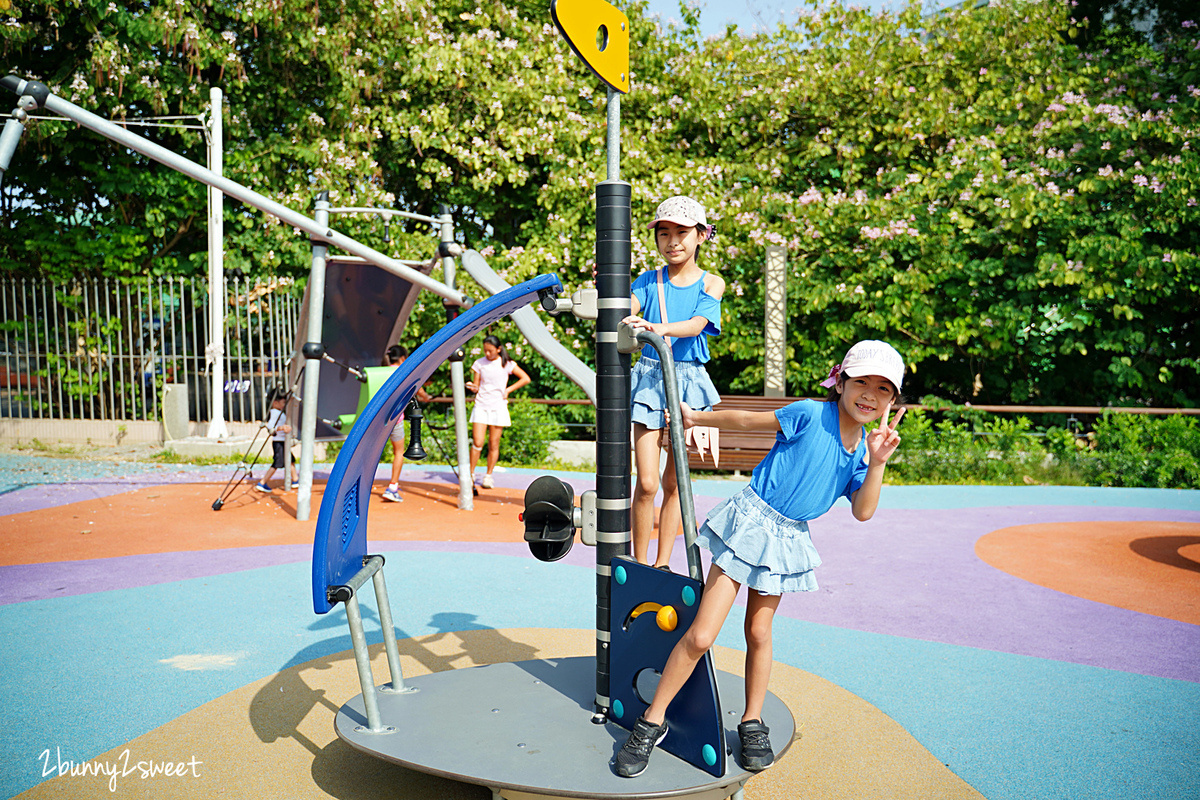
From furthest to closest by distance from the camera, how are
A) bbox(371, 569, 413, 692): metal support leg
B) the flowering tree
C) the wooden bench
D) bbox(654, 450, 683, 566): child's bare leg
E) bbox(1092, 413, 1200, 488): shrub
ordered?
the flowering tree → the wooden bench → bbox(1092, 413, 1200, 488): shrub → bbox(654, 450, 683, 566): child's bare leg → bbox(371, 569, 413, 692): metal support leg

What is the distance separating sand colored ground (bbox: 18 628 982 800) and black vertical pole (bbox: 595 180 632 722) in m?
0.58

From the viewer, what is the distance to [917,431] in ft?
35.1

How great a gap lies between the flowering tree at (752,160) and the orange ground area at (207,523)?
19.0ft

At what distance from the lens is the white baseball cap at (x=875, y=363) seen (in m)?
2.47

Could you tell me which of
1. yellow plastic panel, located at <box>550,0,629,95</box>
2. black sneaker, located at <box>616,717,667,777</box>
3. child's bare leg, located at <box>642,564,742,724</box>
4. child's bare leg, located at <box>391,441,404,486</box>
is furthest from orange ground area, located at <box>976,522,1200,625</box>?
child's bare leg, located at <box>391,441,404,486</box>

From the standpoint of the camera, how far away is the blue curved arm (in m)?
2.67

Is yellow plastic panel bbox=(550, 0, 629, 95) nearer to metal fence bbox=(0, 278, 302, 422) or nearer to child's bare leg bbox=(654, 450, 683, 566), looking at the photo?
child's bare leg bbox=(654, 450, 683, 566)

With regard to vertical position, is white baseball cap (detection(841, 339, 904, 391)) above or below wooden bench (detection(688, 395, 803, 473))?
above

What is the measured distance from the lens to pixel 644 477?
11.9ft

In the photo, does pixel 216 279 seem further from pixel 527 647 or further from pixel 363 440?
pixel 363 440

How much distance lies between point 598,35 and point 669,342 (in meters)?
1.19

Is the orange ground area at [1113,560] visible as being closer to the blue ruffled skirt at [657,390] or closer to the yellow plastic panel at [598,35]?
the blue ruffled skirt at [657,390]

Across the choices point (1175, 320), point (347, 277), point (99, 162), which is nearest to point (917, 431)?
point (1175, 320)

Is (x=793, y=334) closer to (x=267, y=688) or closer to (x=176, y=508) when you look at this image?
(x=176, y=508)
